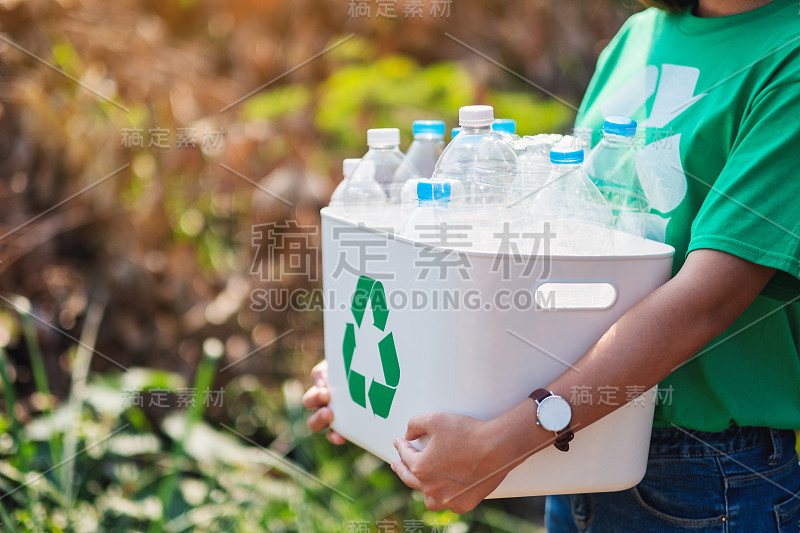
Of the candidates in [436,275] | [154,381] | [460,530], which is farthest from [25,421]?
[436,275]

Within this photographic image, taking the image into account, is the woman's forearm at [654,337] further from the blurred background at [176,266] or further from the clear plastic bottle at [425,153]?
the blurred background at [176,266]

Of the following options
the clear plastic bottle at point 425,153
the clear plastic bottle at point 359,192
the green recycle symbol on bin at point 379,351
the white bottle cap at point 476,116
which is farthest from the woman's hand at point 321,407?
the white bottle cap at point 476,116

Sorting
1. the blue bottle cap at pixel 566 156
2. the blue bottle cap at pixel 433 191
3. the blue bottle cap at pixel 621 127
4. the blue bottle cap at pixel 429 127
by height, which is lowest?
the blue bottle cap at pixel 433 191

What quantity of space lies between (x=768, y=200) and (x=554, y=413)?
351 millimetres

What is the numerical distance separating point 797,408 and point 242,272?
5.78ft

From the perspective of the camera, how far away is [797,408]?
93cm

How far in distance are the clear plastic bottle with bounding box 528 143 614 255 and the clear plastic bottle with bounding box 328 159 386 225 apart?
12.8 inches

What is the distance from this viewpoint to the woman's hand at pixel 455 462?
0.83 meters

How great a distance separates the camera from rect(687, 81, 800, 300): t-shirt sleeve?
31.6 inches

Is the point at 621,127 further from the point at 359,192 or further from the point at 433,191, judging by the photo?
the point at 359,192

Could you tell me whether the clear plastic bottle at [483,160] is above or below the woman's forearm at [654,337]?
above

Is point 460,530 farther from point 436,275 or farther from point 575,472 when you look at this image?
point 436,275

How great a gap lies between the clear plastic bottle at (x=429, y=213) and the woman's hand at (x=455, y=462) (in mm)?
226

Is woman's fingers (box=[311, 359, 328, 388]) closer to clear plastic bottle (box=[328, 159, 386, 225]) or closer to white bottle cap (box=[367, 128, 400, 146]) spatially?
clear plastic bottle (box=[328, 159, 386, 225])
